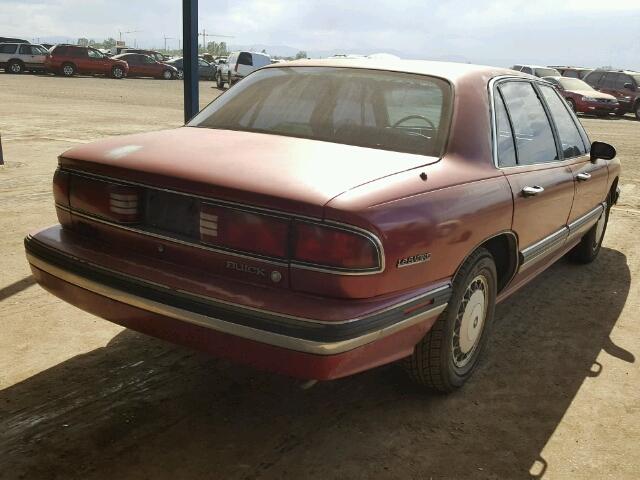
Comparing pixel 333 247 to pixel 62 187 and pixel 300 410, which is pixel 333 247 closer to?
pixel 300 410

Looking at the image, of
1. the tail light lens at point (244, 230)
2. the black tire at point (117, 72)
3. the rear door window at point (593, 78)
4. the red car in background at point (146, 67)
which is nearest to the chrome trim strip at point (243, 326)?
the tail light lens at point (244, 230)

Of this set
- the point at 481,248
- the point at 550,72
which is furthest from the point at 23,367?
the point at 550,72

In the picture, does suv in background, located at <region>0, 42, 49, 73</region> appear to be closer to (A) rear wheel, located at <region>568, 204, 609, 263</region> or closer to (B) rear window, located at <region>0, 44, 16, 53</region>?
(B) rear window, located at <region>0, 44, 16, 53</region>

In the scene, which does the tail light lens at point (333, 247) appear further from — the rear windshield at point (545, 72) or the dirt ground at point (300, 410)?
the rear windshield at point (545, 72)

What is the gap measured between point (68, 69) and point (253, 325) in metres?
35.5

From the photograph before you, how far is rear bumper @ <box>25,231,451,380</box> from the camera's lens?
90.4 inches

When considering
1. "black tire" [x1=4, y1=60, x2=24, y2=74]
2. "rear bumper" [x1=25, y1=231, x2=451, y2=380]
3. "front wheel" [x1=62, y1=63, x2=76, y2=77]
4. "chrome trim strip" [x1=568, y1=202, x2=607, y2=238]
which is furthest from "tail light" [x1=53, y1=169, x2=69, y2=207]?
"black tire" [x1=4, y1=60, x2=24, y2=74]

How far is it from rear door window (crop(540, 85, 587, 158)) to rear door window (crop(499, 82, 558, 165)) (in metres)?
0.18

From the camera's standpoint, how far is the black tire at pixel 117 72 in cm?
3528

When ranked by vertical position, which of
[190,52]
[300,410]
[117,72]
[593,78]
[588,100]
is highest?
[190,52]

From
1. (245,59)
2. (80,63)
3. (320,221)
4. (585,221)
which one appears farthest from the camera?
(80,63)

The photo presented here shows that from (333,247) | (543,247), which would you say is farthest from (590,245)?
(333,247)

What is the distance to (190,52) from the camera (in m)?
6.66

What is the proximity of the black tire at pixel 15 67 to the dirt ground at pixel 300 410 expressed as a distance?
33125mm
